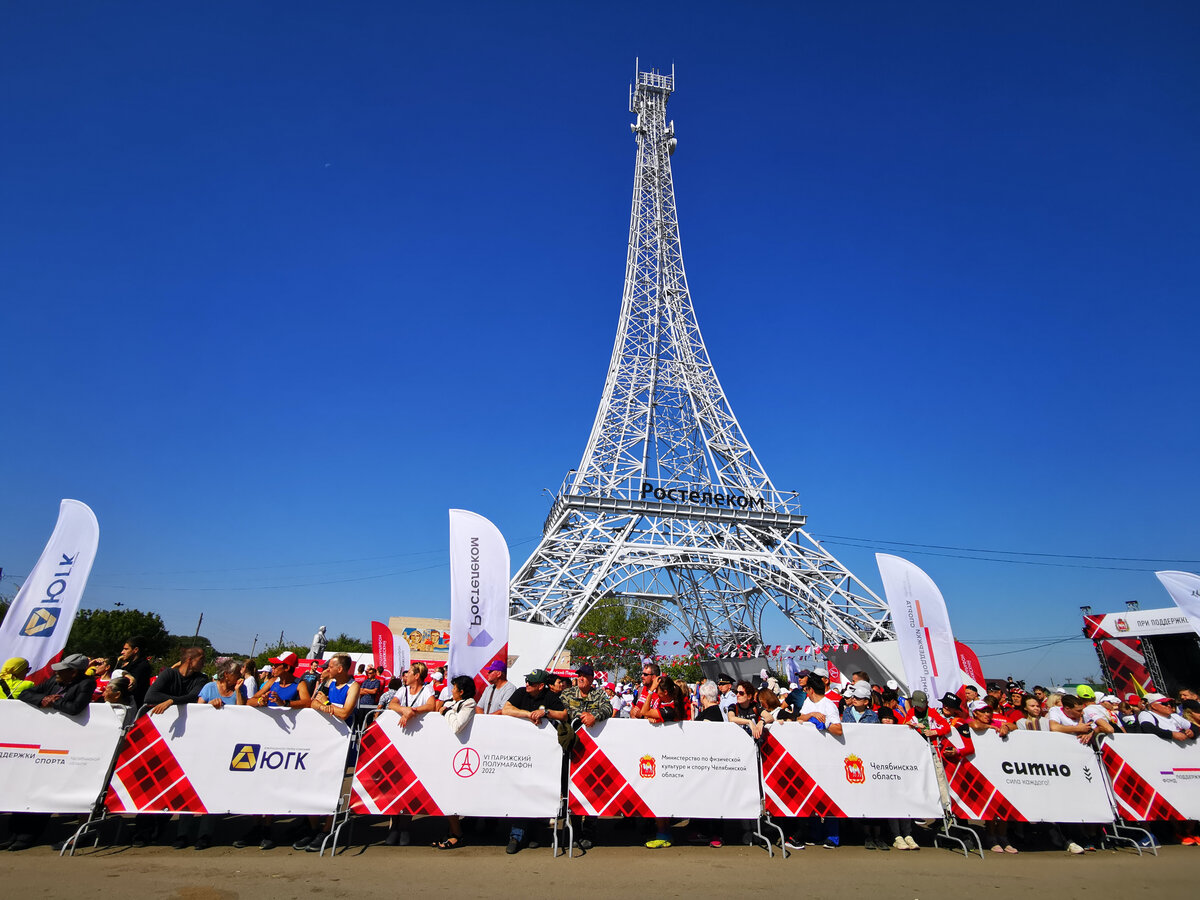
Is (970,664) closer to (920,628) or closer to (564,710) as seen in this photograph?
(920,628)

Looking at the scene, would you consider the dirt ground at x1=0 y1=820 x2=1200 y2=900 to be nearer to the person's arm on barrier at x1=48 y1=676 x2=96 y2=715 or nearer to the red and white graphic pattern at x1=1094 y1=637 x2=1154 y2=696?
the person's arm on barrier at x1=48 y1=676 x2=96 y2=715

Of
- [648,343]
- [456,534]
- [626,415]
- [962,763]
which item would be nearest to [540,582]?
[626,415]

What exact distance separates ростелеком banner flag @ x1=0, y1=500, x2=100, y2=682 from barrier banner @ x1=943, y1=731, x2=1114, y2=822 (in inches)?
396

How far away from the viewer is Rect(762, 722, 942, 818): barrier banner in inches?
257

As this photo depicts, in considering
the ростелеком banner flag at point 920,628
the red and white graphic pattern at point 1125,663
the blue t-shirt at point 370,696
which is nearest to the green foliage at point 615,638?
the red and white graphic pattern at point 1125,663

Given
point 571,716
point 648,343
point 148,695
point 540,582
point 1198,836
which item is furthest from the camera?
point 648,343

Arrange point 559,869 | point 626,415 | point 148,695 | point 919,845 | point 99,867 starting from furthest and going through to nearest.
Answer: point 626,415 → point 919,845 → point 148,695 → point 559,869 → point 99,867

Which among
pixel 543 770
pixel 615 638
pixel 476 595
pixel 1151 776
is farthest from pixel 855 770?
pixel 615 638

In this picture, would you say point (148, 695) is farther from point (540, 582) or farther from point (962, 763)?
point (540, 582)

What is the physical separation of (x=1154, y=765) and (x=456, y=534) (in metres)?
8.65

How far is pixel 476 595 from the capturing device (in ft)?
25.3

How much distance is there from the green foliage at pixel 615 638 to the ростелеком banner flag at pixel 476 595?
3875 cm

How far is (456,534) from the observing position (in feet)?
26.0

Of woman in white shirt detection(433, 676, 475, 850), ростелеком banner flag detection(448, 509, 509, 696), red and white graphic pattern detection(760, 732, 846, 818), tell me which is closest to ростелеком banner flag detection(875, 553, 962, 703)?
red and white graphic pattern detection(760, 732, 846, 818)
